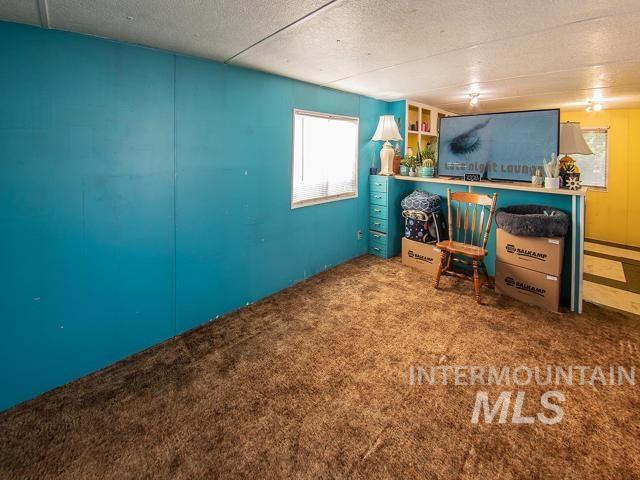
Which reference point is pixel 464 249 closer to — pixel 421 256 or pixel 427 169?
pixel 421 256

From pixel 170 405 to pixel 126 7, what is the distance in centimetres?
221

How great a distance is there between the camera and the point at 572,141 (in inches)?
152

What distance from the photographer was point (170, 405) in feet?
6.53

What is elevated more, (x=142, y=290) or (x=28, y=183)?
(x=28, y=183)

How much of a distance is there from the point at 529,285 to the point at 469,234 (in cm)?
103

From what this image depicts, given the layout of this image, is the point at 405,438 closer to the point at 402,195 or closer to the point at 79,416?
the point at 79,416

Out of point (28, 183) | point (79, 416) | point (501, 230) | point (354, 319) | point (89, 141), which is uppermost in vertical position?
point (89, 141)

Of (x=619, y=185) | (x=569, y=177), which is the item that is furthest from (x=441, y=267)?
(x=619, y=185)

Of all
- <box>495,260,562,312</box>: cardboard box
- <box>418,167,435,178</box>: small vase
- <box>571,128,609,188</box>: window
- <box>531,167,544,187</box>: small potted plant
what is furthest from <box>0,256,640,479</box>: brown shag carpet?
<box>571,128,609,188</box>: window

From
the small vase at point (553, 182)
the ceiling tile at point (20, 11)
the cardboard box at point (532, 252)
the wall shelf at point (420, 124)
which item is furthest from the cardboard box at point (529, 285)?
the ceiling tile at point (20, 11)

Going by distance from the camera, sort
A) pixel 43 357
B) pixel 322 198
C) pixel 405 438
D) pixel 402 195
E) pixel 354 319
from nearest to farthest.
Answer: pixel 405 438
pixel 43 357
pixel 354 319
pixel 322 198
pixel 402 195

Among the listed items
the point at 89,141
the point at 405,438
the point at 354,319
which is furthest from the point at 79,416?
the point at 354,319

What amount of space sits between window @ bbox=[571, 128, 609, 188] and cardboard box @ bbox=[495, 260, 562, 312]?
383 cm

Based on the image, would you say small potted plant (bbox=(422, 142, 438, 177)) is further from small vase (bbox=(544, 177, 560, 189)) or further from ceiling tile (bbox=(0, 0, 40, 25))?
ceiling tile (bbox=(0, 0, 40, 25))
